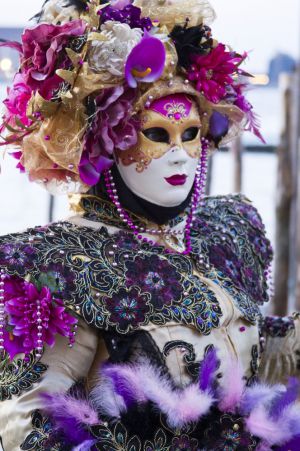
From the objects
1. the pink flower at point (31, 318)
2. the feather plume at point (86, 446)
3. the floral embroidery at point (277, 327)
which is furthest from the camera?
the floral embroidery at point (277, 327)

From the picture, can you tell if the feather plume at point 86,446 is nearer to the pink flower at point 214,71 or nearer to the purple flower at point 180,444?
the purple flower at point 180,444

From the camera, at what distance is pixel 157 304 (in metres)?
2.53

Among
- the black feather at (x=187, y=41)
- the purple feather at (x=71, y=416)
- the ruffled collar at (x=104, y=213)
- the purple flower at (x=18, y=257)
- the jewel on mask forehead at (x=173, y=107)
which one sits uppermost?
the black feather at (x=187, y=41)

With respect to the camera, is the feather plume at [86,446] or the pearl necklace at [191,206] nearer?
the feather plume at [86,446]

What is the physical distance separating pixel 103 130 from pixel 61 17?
13.5 inches

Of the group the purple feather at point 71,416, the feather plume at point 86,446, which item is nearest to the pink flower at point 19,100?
the purple feather at point 71,416

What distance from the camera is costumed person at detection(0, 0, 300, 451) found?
238 cm

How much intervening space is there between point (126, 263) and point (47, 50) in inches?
23.2

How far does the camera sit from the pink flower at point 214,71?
2658 millimetres

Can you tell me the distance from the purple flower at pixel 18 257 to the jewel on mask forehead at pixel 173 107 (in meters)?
0.51

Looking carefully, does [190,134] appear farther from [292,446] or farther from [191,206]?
[292,446]

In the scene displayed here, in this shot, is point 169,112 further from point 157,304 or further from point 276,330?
point 276,330

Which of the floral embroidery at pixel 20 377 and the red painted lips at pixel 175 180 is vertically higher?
the red painted lips at pixel 175 180

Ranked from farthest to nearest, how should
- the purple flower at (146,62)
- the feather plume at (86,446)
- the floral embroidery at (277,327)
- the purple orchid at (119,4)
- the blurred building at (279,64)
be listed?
1. the blurred building at (279,64)
2. the floral embroidery at (277,327)
3. the purple orchid at (119,4)
4. the purple flower at (146,62)
5. the feather plume at (86,446)
